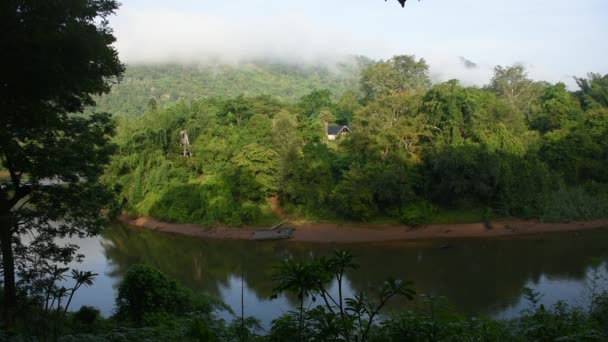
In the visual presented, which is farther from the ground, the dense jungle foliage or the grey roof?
the grey roof

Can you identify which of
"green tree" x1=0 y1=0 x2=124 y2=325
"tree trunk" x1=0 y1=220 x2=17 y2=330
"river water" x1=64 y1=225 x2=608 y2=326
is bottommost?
"river water" x1=64 y1=225 x2=608 y2=326

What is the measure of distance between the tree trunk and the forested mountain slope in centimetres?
4884

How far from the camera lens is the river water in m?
14.2

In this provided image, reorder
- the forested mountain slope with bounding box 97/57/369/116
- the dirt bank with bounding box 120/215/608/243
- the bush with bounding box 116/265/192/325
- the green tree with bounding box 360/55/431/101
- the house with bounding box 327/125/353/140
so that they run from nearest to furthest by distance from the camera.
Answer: the bush with bounding box 116/265/192/325 < the dirt bank with bounding box 120/215/608/243 < the house with bounding box 327/125/353/140 < the green tree with bounding box 360/55/431/101 < the forested mountain slope with bounding box 97/57/369/116

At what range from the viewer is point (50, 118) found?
6875mm

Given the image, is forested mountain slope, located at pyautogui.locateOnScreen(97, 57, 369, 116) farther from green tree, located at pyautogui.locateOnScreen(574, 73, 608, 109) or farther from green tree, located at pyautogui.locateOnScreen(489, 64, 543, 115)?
green tree, located at pyautogui.locateOnScreen(574, 73, 608, 109)

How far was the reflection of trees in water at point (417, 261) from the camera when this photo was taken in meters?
15.6

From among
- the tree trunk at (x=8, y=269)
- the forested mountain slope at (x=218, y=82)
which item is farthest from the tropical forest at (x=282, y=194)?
the forested mountain slope at (x=218, y=82)

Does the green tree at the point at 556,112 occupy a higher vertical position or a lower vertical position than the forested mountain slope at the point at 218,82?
lower

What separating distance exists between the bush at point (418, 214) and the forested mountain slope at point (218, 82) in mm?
36461

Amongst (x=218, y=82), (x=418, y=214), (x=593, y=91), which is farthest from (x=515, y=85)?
(x=218, y=82)

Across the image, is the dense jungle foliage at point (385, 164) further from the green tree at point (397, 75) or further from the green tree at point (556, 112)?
the green tree at point (397, 75)

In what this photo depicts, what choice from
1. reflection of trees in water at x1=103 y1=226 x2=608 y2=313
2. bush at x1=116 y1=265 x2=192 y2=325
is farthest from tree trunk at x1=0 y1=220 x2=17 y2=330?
reflection of trees in water at x1=103 y1=226 x2=608 y2=313

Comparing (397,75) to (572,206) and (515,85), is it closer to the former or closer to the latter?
(515,85)
